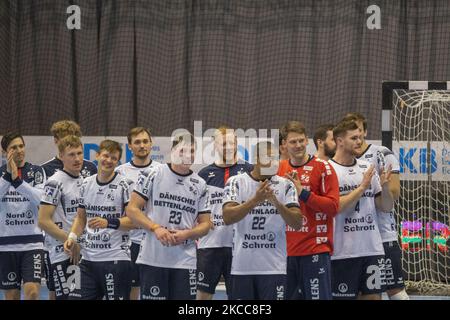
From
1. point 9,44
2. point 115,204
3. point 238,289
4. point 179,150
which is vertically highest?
point 9,44

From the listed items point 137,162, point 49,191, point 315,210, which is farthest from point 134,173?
point 315,210

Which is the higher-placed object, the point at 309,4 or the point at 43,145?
the point at 309,4

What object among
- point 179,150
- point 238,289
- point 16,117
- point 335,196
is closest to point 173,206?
point 179,150

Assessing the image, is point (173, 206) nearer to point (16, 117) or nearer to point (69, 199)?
point (69, 199)

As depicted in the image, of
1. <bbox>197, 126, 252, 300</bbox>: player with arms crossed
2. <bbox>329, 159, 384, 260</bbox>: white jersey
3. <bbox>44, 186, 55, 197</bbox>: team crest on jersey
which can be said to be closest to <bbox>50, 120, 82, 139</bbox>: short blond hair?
<bbox>44, 186, 55, 197</bbox>: team crest on jersey

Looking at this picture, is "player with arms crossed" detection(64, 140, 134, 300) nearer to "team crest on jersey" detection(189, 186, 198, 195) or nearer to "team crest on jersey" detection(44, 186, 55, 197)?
"team crest on jersey" detection(44, 186, 55, 197)

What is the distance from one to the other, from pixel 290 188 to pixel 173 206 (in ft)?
3.47

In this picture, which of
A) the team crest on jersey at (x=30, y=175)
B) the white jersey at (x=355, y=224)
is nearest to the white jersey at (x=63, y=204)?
the team crest on jersey at (x=30, y=175)

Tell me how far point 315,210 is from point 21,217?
11.2 feet

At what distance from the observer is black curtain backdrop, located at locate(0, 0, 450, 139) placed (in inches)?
518

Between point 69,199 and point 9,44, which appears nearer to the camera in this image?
point 69,199

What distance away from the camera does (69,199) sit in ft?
26.1

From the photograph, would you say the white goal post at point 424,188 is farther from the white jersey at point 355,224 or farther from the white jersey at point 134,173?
the white jersey at point 134,173

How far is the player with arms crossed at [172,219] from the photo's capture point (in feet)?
23.0
